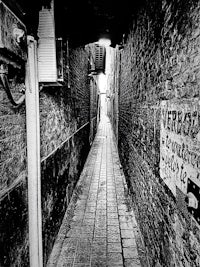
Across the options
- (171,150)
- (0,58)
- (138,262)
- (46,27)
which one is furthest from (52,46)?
(138,262)

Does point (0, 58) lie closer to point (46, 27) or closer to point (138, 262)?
point (46, 27)

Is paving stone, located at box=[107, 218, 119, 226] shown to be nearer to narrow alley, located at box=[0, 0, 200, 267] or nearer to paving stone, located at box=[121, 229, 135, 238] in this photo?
narrow alley, located at box=[0, 0, 200, 267]

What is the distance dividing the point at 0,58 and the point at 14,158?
96 centimetres

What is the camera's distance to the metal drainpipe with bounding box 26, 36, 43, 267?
8.20ft

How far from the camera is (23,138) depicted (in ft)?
8.02

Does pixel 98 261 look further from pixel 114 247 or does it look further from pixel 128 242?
pixel 128 242

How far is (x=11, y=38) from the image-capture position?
1.88m

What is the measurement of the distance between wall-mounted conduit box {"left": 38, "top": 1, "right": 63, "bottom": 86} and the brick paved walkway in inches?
104

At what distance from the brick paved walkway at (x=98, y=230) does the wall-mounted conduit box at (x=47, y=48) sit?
2.65m

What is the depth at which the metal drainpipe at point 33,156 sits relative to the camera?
2498 mm

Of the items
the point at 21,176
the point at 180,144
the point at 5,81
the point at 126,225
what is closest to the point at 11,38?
the point at 5,81

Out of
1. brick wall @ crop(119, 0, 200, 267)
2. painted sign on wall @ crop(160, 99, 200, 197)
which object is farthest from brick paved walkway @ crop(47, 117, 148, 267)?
painted sign on wall @ crop(160, 99, 200, 197)

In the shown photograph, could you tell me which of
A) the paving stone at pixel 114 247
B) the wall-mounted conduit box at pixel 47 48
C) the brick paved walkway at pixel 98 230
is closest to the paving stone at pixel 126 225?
the brick paved walkway at pixel 98 230

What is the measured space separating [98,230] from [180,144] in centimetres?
294
